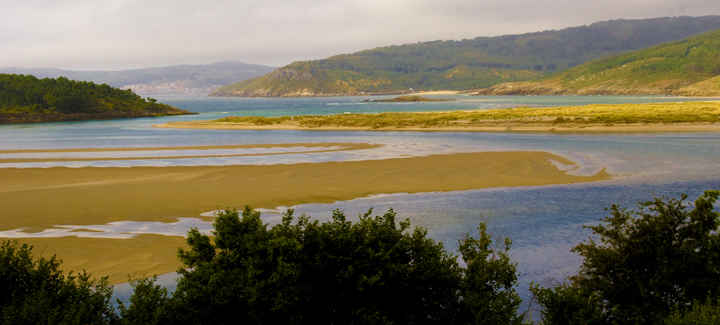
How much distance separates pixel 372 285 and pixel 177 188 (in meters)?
16.6

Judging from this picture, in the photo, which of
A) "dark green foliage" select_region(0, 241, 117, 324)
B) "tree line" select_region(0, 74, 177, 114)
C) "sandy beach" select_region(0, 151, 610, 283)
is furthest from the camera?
"tree line" select_region(0, 74, 177, 114)

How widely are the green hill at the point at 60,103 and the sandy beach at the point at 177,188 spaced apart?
8100cm

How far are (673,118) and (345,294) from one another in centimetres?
5548

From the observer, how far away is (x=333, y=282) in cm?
794

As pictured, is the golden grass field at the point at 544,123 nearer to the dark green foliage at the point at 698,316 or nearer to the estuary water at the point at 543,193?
the estuary water at the point at 543,193

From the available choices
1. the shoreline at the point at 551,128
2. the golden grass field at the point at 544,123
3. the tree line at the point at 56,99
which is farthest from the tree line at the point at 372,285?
the tree line at the point at 56,99

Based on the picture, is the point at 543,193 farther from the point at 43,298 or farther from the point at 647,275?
the point at 43,298

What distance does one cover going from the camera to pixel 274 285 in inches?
295

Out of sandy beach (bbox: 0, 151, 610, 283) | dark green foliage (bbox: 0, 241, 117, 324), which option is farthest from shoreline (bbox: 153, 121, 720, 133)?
dark green foliage (bbox: 0, 241, 117, 324)

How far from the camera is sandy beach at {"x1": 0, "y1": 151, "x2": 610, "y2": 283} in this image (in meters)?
13.0

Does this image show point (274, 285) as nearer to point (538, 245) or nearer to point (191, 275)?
point (191, 275)

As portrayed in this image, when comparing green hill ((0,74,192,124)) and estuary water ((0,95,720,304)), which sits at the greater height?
green hill ((0,74,192,124))

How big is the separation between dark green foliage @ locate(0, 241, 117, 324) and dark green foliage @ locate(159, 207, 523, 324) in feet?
4.00

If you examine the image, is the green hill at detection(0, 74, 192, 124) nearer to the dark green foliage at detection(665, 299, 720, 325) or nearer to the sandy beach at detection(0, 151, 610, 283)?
the sandy beach at detection(0, 151, 610, 283)
